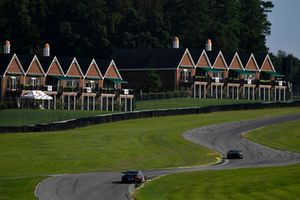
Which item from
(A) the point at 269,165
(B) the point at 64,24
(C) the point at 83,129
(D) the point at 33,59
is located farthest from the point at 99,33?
(A) the point at 269,165

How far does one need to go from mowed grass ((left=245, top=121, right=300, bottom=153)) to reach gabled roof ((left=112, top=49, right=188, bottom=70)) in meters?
39.1

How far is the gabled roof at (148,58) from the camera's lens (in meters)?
177

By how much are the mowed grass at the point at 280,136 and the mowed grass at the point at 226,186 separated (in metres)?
34.2

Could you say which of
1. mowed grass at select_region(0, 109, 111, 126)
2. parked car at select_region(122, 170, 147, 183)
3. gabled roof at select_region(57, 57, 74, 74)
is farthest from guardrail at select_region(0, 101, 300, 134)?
parked car at select_region(122, 170, 147, 183)

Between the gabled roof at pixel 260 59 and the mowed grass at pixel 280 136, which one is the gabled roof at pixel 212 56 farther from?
the mowed grass at pixel 280 136

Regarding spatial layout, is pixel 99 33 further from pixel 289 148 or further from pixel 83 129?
pixel 289 148

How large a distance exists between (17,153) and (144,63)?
260ft

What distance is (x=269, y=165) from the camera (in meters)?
94.9

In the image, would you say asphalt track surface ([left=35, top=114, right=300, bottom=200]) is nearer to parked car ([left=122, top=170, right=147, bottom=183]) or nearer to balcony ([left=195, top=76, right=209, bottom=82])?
parked car ([left=122, top=170, right=147, bottom=183])

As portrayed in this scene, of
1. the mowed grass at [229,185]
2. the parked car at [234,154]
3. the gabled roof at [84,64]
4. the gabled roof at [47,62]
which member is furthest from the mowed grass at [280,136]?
the gabled roof at [47,62]

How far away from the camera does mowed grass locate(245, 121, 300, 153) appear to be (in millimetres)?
118688

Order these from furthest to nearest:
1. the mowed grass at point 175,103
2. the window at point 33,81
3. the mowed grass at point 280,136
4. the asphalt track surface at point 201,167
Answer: the window at point 33,81
the mowed grass at point 175,103
the mowed grass at point 280,136
the asphalt track surface at point 201,167

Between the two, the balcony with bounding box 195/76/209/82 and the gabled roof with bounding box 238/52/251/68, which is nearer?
the balcony with bounding box 195/76/209/82

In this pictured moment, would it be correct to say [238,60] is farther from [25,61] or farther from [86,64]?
[25,61]
